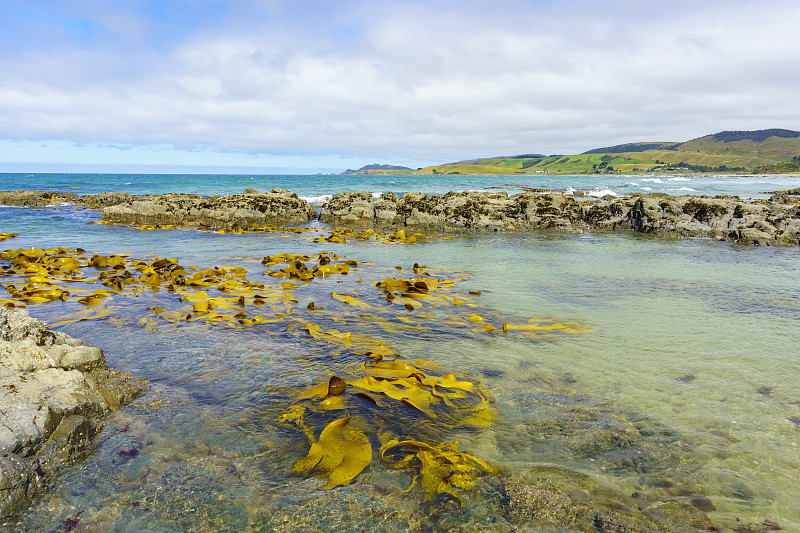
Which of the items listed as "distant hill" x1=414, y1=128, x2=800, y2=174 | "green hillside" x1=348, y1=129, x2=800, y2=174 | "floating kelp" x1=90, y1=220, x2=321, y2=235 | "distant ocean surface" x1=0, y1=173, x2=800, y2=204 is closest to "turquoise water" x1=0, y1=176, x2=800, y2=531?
"floating kelp" x1=90, y1=220, x2=321, y2=235

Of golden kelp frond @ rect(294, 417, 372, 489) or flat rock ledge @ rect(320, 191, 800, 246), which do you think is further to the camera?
flat rock ledge @ rect(320, 191, 800, 246)

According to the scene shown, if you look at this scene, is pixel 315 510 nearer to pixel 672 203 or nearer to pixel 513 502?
pixel 513 502

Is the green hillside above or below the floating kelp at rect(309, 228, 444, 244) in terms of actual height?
above

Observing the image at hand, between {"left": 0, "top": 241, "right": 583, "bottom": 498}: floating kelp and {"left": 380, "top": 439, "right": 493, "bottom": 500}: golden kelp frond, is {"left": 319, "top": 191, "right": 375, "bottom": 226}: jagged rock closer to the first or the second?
{"left": 0, "top": 241, "right": 583, "bottom": 498}: floating kelp

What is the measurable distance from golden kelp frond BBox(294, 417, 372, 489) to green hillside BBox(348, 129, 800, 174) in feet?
501

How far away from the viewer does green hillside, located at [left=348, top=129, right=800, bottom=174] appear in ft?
461

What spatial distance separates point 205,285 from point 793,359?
9289 mm

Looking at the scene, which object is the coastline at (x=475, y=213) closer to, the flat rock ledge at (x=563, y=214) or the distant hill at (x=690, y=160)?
the flat rock ledge at (x=563, y=214)

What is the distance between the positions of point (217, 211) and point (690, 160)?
184 m

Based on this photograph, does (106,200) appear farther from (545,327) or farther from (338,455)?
(338,455)

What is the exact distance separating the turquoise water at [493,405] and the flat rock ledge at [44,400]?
0.14m

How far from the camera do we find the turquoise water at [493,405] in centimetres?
253

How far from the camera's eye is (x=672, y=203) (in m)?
18.4

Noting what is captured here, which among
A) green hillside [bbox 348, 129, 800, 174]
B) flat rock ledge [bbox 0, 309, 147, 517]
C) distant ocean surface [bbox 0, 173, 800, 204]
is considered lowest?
flat rock ledge [bbox 0, 309, 147, 517]
